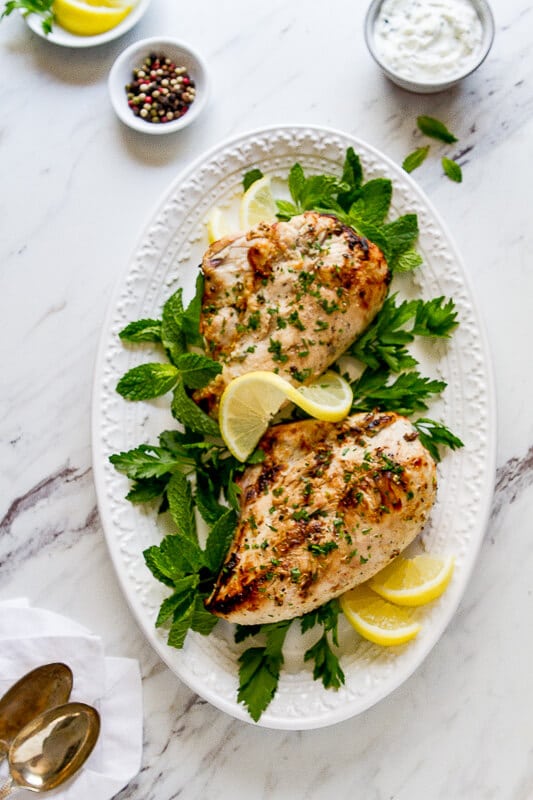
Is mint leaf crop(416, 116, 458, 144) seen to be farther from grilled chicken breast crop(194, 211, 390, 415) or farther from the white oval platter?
grilled chicken breast crop(194, 211, 390, 415)

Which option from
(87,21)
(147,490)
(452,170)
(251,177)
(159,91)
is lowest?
(147,490)

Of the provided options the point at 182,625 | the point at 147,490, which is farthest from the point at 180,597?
the point at 147,490

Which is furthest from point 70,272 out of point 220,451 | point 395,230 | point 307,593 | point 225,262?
point 307,593

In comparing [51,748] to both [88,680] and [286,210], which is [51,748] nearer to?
[88,680]

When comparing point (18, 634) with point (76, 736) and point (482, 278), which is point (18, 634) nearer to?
point (76, 736)

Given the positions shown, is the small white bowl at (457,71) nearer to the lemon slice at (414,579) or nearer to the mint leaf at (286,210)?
the mint leaf at (286,210)
